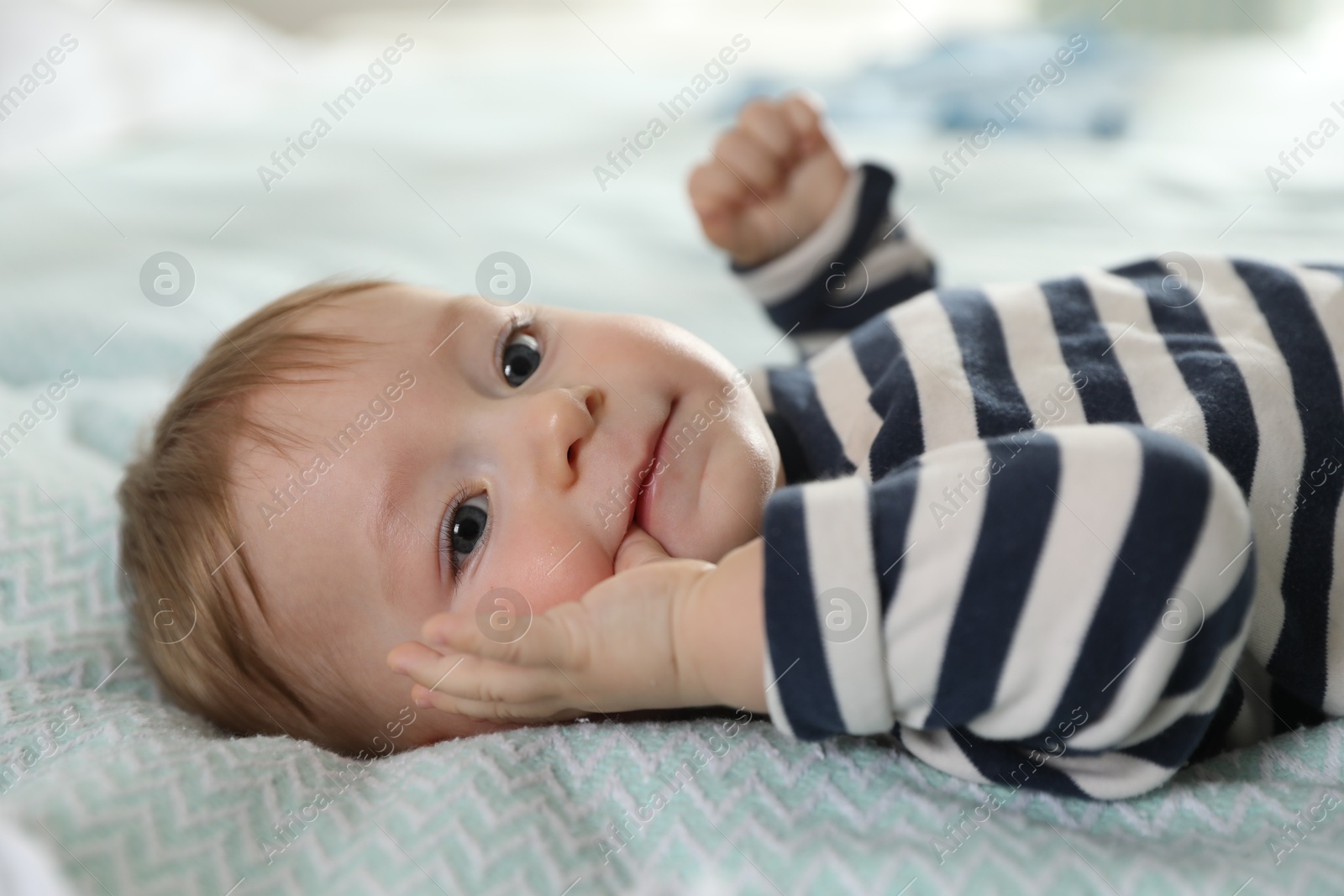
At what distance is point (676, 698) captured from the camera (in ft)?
2.20

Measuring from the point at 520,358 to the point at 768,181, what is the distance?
1.77ft

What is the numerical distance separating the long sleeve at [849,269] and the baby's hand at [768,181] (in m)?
0.03

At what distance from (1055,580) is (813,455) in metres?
0.35

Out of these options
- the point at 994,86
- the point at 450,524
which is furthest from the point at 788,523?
the point at 994,86

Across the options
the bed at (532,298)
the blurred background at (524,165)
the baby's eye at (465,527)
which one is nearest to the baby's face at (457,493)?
the baby's eye at (465,527)

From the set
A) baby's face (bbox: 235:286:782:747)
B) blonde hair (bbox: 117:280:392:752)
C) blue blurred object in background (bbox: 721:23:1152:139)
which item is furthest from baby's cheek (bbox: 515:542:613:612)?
blue blurred object in background (bbox: 721:23:1152:139)

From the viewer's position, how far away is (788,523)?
24.1 inches

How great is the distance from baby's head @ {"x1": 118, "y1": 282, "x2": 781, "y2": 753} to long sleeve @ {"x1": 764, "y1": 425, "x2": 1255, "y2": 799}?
0.17 metres

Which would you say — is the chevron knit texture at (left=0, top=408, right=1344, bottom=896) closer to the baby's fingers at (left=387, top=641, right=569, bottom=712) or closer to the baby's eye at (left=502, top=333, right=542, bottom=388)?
the baby's fingers at (left=387, top=641, right=569, bottom=712)

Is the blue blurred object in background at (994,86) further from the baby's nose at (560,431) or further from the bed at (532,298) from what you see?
the baby's nose at (560,431)

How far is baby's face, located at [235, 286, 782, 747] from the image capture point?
750mm

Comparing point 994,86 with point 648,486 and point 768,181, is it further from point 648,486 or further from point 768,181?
point 648,486

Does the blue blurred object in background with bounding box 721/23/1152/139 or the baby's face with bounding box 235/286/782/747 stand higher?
the blue blurred object in background with bounding box 721/23/1152/139

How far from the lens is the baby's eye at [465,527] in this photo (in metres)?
0.77
